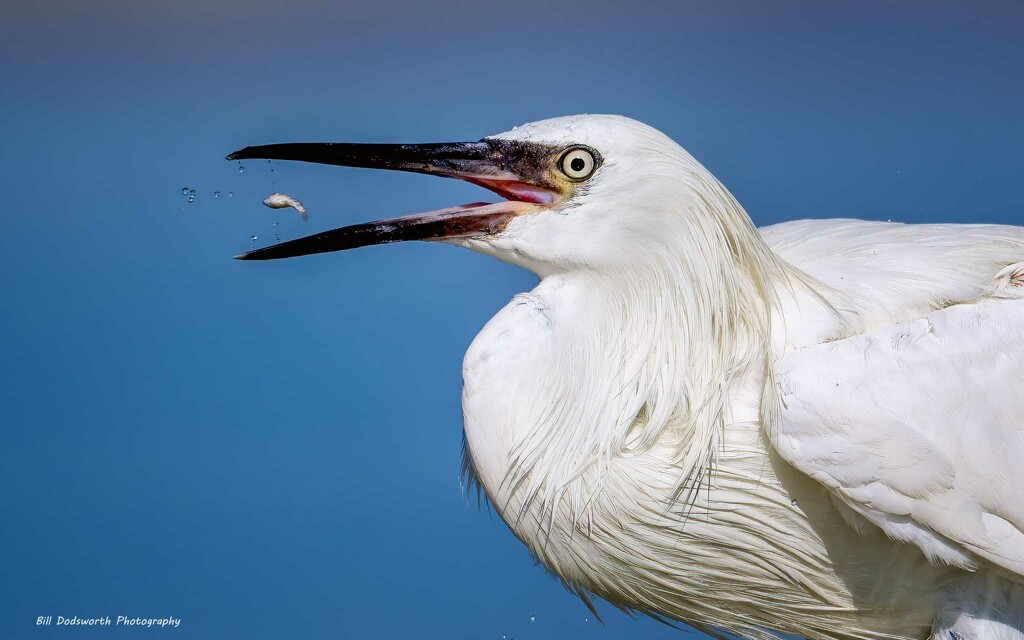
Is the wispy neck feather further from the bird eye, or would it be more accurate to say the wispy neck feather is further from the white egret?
the bird eye

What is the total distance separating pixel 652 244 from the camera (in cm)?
176

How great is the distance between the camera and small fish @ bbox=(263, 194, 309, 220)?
7.41ft

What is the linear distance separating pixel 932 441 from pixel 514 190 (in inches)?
33.8

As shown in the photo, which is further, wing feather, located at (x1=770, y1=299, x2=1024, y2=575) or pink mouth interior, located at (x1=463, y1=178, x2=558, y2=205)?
pink mouth interior, located at (x1=463, y1=178, x2=558, y2=205)

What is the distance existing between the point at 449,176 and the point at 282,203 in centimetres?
56

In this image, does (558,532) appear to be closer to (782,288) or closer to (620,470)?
(620,470)

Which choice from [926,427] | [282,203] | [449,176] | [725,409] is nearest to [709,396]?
[725,409]

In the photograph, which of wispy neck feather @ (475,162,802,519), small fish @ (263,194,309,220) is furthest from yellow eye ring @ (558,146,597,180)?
small fish @ (263,194,309,220)

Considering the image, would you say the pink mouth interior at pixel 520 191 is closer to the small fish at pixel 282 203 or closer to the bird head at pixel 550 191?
the bird head at pixel 550 191

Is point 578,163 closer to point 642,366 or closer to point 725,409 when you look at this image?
point 642,366

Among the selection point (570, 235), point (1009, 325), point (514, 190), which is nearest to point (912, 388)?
point (1009, 325)

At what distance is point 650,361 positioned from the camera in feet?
5.91

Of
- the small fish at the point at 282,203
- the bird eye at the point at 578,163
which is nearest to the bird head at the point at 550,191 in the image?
the bird eye at the point at 578,163

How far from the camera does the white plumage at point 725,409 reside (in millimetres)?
1705
